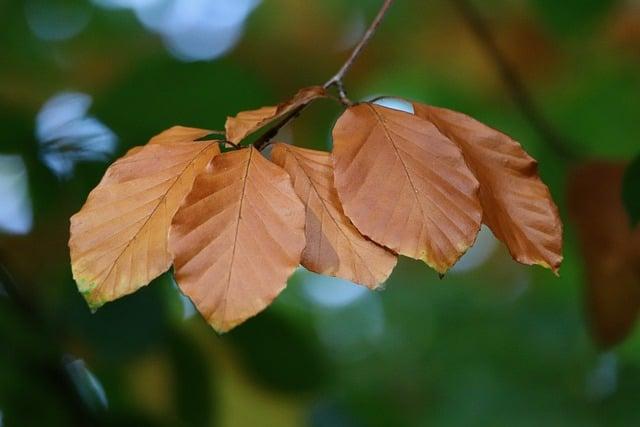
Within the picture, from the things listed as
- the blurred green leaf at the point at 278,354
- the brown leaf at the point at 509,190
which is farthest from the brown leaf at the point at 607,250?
the blurred green leaf at the point at 278,354

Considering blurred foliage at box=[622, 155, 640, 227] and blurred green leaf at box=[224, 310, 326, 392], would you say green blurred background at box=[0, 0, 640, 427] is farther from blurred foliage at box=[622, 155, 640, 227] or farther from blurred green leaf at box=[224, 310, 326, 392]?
blurred foliage at box=[622, 155, 640, 227]

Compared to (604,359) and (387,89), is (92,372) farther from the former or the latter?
(604,359)

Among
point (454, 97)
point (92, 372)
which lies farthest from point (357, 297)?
point (92, 372)

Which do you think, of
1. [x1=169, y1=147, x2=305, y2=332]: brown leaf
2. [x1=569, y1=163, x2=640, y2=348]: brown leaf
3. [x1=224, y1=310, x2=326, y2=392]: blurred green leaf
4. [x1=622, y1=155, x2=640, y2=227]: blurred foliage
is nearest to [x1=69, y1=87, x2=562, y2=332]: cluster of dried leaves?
[x1=169, y1=147, x2=305, y2=332]: brown leaf

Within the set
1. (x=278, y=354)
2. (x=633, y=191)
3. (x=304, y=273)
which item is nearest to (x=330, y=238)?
(x=633, y=191)

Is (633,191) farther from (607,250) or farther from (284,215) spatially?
(284,215)

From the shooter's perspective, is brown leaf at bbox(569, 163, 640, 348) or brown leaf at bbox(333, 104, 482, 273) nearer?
brown leaf at bbox(333, 104, 482, 273)

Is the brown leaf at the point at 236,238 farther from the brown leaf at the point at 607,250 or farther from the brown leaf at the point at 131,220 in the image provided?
the brown leaf at the point at 607,250
